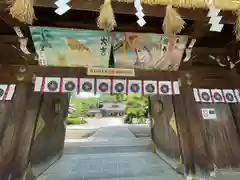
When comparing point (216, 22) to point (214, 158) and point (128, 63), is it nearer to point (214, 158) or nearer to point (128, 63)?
point (128, 63)

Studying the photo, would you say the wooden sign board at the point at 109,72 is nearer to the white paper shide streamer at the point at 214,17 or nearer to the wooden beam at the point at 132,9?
the wooden beam at the point at 132,9

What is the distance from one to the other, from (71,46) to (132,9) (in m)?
1.18

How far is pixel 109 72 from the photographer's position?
3.16 m

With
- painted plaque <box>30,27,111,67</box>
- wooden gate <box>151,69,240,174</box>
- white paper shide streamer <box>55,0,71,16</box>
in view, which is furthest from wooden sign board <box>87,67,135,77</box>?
white paper shide streamer <box>55,0,71,16</box>

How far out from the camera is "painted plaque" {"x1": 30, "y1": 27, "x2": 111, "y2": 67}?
9.32 feet

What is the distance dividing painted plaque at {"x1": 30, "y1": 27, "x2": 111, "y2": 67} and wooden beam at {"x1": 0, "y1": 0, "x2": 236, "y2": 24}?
69cm

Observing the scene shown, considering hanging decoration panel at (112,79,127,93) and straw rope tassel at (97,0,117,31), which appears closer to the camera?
straw rope tassel at (97,0,117,31)

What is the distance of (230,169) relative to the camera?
3.37 m

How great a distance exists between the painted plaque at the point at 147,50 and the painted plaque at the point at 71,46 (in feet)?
0.69

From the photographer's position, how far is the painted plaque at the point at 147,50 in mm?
3021

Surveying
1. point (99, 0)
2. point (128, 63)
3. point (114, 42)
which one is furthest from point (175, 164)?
point (99, 0)

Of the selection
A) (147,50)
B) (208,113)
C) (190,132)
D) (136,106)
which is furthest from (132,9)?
(136,106)

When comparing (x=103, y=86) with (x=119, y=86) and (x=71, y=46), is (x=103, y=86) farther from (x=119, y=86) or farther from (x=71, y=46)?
(x=71, y=46)

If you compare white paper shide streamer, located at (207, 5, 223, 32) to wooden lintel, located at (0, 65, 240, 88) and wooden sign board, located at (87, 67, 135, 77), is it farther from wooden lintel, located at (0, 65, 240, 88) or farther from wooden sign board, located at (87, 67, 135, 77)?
wooden sign board, located at (87, 67, 135, 77)
